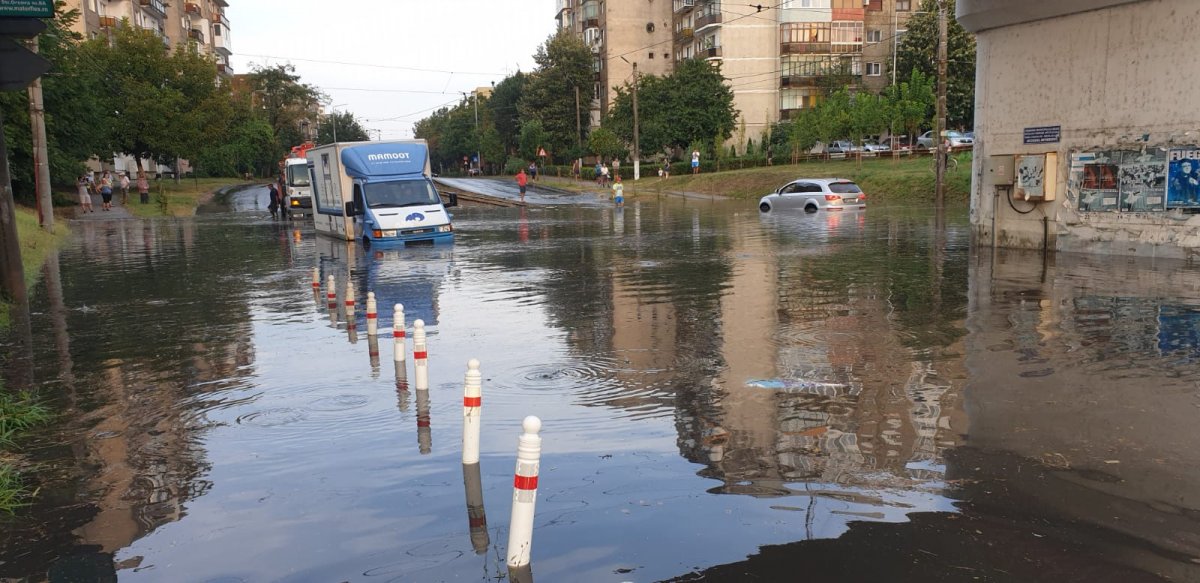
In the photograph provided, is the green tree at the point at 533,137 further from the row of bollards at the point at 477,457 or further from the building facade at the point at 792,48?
the row of bollards at the point at 477,457

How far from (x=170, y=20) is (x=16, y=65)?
95934 mm

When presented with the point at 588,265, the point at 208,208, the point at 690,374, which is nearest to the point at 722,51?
the point at 208,208

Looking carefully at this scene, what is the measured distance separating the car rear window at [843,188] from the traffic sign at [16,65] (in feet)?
102

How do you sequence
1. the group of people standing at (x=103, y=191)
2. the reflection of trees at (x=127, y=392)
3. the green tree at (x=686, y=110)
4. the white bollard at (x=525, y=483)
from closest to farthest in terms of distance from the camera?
the white bollard at (x=525, y=483) → the reflection of trees at (x=127, y=392) → the group of people standing at (x=103, y=191) → the green tree at (x=686, y=110)

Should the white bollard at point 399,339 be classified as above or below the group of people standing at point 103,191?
below

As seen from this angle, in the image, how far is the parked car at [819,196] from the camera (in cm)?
→ 3919

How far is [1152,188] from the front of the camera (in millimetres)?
18453

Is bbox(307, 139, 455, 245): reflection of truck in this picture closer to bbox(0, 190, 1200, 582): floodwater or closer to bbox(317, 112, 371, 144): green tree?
bbox(0, 190, 1200, 582): floodwater

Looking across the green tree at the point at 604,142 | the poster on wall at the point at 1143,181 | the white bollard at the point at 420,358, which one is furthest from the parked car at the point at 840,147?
the white bollard at the point at 420,358

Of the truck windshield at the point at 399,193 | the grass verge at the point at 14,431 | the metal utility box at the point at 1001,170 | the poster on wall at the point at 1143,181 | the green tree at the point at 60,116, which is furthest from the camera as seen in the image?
the green tree at the point at 60,116

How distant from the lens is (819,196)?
39.4 meters

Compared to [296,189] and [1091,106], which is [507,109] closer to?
[296,189]

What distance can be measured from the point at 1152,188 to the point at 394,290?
13908mm

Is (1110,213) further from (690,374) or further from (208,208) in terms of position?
(208,208)
